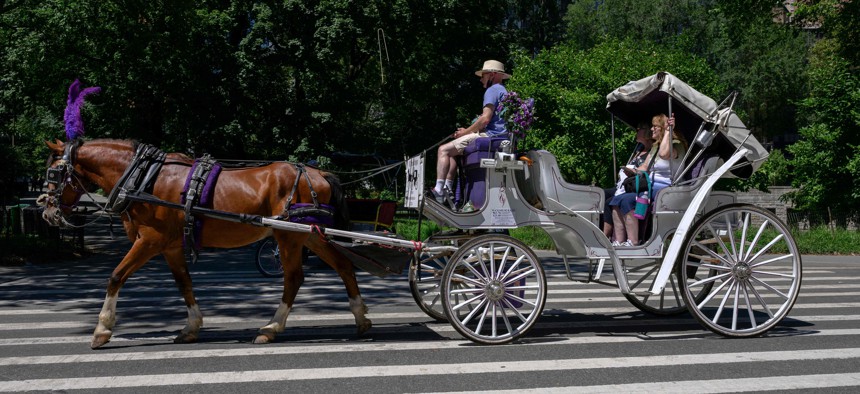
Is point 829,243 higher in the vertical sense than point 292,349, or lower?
higher

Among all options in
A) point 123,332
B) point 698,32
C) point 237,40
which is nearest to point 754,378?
point 123,332

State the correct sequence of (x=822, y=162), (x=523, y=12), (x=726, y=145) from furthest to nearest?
(x=523, y=12), (x=822, y=162), (x=726, y=145)

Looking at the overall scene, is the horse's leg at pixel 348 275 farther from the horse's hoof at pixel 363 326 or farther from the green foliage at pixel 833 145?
the green foliage at pixel 833 145

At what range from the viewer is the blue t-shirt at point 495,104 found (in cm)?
780

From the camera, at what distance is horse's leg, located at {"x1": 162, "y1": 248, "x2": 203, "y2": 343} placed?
738 centimetres

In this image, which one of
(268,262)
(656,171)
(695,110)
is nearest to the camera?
(695,110)

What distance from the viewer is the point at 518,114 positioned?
7359 millimetres

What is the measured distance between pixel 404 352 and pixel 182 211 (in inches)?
101

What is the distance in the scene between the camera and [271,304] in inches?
413

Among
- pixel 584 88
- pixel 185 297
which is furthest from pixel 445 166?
pixel 584 88

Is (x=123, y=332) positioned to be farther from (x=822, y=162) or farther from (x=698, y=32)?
(x=698, y=32)

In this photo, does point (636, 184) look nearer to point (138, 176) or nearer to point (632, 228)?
point (632, 228)

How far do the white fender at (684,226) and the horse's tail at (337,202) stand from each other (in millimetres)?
3189

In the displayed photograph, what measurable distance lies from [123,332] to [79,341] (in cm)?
60
